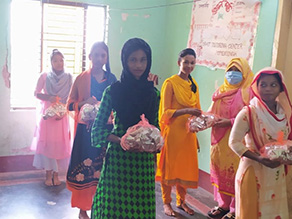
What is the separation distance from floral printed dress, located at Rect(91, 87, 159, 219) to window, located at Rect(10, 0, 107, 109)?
2651mm

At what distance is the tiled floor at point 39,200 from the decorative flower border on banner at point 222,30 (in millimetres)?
1703

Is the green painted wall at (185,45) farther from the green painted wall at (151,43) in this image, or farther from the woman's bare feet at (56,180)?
the woman's bare feet at (56,180)

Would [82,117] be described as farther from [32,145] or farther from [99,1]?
[99,1]

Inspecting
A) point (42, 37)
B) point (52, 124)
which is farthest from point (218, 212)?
point (42, 37)

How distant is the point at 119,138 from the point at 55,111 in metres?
2.18

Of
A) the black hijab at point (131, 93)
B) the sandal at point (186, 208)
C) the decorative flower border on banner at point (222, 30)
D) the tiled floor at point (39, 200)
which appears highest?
the decorative flower border on banner at point (222, 30)

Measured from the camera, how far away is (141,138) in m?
1.98

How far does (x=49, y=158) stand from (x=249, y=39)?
2810 millimetres

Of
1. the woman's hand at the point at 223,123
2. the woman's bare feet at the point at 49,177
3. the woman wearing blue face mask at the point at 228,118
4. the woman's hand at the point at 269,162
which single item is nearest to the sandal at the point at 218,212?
the woman wearing blue face mask at the point at 228,118

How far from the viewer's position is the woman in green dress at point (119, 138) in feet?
6.92

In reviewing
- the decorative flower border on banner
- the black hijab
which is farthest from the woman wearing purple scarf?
the black hijab

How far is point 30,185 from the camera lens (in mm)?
4273

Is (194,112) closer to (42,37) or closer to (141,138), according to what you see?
(141,138)

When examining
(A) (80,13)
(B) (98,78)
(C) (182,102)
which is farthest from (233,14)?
(A) (80,13)
